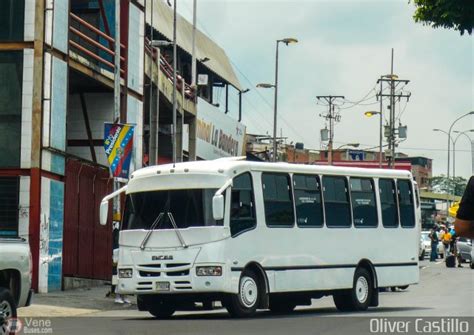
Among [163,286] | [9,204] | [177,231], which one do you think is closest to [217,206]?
[177,231]

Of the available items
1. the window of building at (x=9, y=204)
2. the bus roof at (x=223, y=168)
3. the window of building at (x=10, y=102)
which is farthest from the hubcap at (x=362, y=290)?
the window of building at (x=10, y=102)

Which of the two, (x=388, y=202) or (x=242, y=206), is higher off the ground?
(x=388, y=202)

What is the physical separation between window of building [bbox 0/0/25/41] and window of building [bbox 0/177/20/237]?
3524 millimetres

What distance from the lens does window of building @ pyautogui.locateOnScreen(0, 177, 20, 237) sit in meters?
28.2

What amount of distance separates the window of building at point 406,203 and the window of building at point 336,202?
2169mm

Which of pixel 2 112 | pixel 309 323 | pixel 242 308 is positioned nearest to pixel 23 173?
pixel 2 112

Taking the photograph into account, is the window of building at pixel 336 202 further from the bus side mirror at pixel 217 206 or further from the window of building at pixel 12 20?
the window of building at pixel 12 20

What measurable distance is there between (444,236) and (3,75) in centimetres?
3439

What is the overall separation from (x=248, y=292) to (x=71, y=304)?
20.2ft

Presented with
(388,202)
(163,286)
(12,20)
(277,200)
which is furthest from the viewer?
(12,20)

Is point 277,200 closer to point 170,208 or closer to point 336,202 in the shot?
point 336,202

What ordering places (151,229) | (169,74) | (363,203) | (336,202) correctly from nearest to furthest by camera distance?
(151,229), (336,202), (363,203), (169,74)

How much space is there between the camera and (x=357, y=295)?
23.5 m

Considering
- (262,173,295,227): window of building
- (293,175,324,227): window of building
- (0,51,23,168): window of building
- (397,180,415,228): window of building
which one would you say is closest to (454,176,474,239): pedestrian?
(262,173,295,227): window of building
